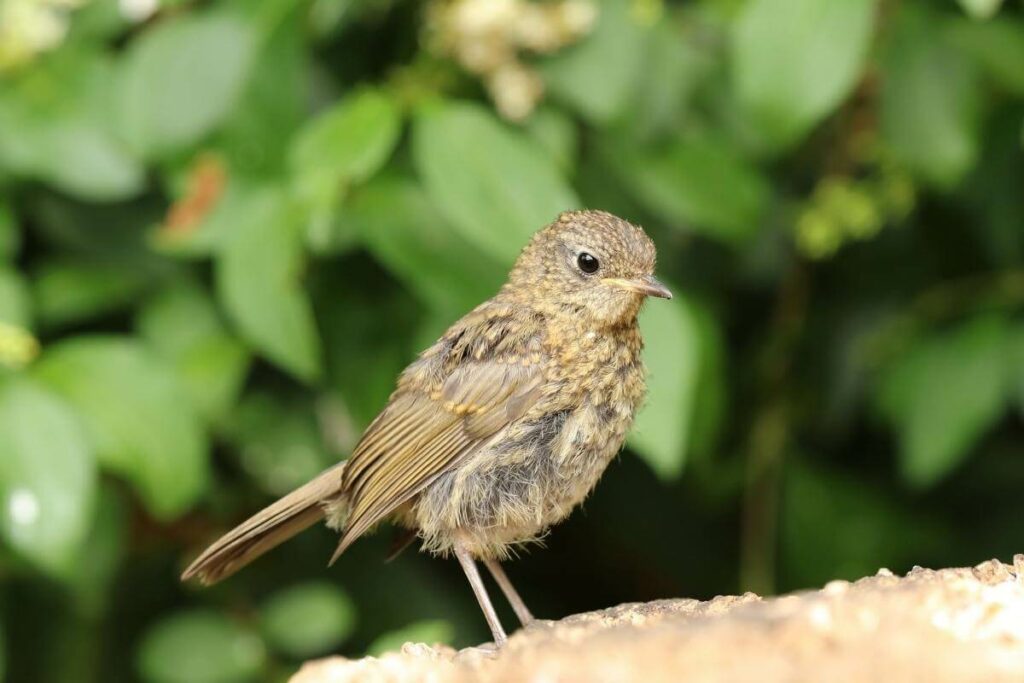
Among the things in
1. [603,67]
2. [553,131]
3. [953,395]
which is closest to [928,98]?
[953,395]

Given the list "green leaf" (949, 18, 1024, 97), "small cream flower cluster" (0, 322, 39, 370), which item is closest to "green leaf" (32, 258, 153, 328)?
"small cream flower cluster" (0, 322, 39, 370)

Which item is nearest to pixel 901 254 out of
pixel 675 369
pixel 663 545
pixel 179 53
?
pixel 663 545

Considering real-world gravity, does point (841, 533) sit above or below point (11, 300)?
below

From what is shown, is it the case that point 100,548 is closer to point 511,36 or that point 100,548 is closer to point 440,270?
point 440,270

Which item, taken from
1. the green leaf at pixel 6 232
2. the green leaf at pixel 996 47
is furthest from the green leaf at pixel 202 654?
the green leaf at pixel 996 47

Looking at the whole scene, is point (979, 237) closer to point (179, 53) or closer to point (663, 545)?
point (663, 545)

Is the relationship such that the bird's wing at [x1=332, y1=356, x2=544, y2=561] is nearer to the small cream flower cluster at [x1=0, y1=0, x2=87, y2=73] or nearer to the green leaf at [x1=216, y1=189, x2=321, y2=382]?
the green leaf at [x1=216, y1=189, x2=321, y2=382]

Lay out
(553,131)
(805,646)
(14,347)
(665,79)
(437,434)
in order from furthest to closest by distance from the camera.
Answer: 1. (665,79)
2. (553,131)
3. (14,347)
4. (437,434)
5. (805,646)
